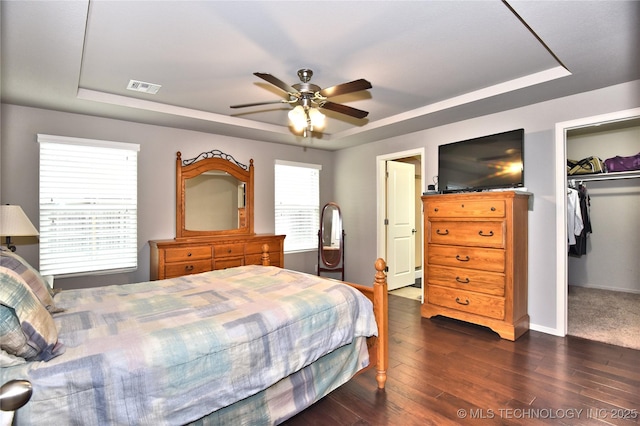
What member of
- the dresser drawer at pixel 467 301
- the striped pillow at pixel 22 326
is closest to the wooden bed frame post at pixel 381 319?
the dresser drawer at pixel 467 301

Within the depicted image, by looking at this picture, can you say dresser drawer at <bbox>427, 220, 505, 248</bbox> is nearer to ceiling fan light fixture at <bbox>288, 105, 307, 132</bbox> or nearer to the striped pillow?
ceiling fan light fixture at <bbox>288, 105, 307, 132</bbox>

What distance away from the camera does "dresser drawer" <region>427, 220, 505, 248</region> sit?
3.24 meters

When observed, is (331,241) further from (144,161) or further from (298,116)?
(298,116)

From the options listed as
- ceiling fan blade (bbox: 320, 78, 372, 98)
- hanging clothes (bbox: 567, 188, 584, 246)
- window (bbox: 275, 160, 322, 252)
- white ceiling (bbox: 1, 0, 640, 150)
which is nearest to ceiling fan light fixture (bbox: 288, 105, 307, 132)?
ceiling fan blade (bbox: 320, 78, 372, 98)

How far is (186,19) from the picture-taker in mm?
2061

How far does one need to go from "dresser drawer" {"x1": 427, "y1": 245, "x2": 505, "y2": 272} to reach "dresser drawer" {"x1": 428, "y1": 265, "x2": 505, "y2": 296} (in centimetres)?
5

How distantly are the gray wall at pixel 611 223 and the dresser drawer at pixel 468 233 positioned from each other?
2313 millimetres

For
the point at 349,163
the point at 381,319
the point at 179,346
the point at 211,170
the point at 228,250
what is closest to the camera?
the point at 179,346

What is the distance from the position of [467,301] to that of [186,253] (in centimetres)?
315

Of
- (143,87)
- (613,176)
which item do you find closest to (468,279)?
(613,176)

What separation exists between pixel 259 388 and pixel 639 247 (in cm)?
587

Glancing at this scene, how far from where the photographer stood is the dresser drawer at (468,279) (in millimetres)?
3250

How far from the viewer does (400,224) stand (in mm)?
5359

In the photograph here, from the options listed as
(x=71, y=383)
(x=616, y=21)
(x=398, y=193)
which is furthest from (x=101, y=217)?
(x=616, y=21)
